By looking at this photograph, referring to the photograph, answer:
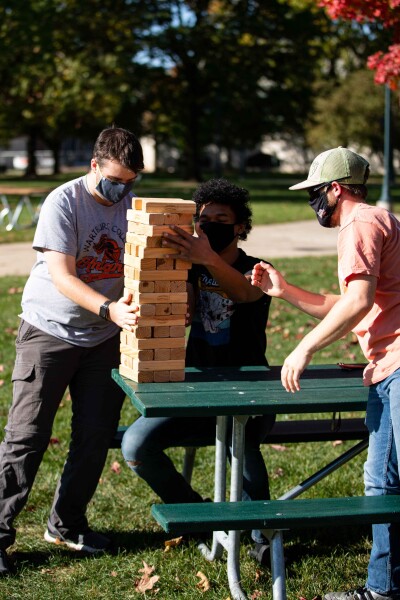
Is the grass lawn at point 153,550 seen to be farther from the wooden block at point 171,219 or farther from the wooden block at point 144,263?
the wooden block at point 171,219

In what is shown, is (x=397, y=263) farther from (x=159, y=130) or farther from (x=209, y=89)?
(x=159, y=130)

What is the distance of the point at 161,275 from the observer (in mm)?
3854

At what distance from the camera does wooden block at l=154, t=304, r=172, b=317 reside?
12.7ft

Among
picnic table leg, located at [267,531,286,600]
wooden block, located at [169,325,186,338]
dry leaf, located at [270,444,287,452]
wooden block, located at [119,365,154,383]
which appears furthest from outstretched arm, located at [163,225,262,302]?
dry leaf, located at [270,444,287,452]

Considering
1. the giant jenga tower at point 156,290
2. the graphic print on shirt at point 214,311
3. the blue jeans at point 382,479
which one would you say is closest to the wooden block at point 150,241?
the giant jenga tower at point 156,290

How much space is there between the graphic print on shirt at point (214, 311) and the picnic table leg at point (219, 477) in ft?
1.35

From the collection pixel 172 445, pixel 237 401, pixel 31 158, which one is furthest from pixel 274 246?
pixel 31 158

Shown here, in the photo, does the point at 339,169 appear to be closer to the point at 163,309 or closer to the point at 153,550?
the point at 163,309

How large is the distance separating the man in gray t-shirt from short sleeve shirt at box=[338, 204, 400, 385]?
3.57 feet

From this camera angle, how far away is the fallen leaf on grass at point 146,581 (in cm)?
415

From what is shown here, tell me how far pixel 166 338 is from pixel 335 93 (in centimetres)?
4517

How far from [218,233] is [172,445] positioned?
0.96m

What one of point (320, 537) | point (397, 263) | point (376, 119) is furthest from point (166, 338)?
point (376, 119)

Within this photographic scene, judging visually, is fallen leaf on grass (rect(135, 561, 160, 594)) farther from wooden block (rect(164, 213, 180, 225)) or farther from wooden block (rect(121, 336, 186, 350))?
wooden block (rect(164, 213, 180, 225))
